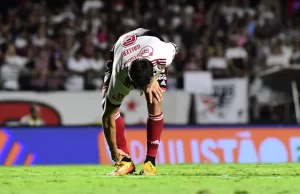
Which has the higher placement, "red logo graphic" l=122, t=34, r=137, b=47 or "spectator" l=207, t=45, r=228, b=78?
"red logo graphic" l=122, t=34, r=137, b=47

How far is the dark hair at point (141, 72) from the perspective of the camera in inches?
337

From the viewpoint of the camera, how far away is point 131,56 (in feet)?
29.7

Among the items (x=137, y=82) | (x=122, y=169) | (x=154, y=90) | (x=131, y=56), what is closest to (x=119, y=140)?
(x=122, y=169)

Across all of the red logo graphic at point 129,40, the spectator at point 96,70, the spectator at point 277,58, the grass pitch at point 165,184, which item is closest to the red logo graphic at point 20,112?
the spectator at point 96,70

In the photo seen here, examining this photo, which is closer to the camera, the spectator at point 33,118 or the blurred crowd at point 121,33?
the spectator at point 33,118

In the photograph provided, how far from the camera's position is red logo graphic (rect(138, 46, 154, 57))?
351 inches

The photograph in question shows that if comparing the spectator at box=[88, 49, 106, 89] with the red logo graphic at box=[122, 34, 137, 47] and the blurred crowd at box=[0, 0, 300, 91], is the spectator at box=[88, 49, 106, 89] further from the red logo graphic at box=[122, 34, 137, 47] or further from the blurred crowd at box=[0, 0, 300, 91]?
the red logo graphic at box=[122, 34, 137, 47]

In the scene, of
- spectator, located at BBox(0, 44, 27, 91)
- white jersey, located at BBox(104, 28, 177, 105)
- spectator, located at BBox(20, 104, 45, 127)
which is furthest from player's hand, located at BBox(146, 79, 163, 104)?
spectator, located at BBox(0, 44, 27, 91)

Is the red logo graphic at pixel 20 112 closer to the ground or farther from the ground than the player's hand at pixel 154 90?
closer to the ground

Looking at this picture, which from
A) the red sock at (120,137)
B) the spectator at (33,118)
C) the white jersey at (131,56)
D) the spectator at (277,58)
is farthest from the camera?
the spectator at (277,58)

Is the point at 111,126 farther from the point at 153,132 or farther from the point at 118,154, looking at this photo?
the point at 153,132

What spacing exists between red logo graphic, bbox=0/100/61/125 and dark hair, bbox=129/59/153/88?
9579 mm

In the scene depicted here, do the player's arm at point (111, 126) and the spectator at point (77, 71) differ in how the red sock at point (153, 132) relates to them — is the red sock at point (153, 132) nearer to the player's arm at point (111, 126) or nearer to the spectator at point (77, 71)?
the player's arm at point (111, 126)

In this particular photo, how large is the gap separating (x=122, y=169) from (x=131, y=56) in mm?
1426
